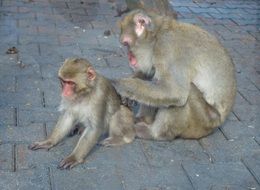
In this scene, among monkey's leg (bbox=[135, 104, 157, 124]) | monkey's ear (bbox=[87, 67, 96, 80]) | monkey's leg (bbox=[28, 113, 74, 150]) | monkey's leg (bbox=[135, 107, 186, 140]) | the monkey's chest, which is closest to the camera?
monkey's ear (bbox=[87, 67, 96, 80])

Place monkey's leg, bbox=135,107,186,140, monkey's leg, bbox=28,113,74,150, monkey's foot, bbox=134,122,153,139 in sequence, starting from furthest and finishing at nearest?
monkey's foot, bbox=134,122,153,139 → monkey's leg, bbox=135,107,186,140 → monkey's leg, bbox=28,113,74,150

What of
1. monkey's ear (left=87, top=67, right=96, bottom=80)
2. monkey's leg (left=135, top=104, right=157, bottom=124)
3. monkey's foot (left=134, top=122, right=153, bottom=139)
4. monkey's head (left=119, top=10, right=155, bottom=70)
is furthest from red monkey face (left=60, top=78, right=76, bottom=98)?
monkey's leg (left=135, top=104, right=157, bottom=124)

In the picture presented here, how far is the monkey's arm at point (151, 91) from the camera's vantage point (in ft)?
15.1

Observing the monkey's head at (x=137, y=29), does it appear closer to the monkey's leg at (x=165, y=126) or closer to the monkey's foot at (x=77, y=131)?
the monkey's leg at (x=165, y=126)

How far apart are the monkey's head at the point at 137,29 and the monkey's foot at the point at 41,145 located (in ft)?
3.30

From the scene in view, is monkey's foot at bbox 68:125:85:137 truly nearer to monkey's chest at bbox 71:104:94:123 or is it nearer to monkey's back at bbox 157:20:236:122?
monkey's chest at bbox 71:104:94:123

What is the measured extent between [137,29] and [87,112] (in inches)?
29.8

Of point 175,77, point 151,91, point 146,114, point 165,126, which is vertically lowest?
point 146,114

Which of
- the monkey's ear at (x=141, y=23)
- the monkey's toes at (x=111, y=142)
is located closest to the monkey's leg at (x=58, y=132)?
the monkey's toes at (x=111, y=142)

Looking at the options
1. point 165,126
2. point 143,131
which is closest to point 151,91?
point 165,126

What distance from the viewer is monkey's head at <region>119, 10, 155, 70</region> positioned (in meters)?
4.59

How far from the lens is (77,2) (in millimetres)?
9289

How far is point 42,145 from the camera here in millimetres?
4652

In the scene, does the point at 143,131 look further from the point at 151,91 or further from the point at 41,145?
the point at 41,145
